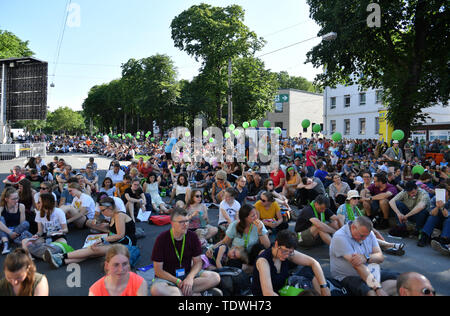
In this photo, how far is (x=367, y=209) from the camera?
802 cm

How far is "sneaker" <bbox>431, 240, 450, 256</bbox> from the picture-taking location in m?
6.02

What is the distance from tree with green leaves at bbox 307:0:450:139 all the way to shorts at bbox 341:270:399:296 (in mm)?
13928

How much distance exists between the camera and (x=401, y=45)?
1852 centimetres

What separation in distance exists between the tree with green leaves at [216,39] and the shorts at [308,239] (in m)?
25.2

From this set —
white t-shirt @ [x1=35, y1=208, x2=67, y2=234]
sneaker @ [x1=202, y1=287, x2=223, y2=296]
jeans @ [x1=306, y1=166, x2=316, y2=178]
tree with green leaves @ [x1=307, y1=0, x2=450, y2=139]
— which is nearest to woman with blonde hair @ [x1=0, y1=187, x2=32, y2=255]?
white t-shirt @ [x1=35, y1=208, x2=67, y2=234]

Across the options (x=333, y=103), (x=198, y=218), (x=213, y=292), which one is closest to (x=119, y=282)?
(x=213, y=292)

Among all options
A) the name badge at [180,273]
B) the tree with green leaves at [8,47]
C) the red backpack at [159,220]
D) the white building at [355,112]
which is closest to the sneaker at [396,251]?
the name badge at [180,273]

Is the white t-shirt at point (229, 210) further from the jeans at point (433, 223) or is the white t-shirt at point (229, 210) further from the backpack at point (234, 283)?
the jeans at point (433, 223)

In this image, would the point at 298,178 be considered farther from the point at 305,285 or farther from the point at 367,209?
the point at 305,285

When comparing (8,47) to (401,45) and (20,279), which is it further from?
(20,279)

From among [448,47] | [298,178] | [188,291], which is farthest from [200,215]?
[448,47]

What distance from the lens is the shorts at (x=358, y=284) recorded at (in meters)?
3.88

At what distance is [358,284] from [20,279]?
3.60 metres

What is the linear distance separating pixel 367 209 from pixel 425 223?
1310 mm
